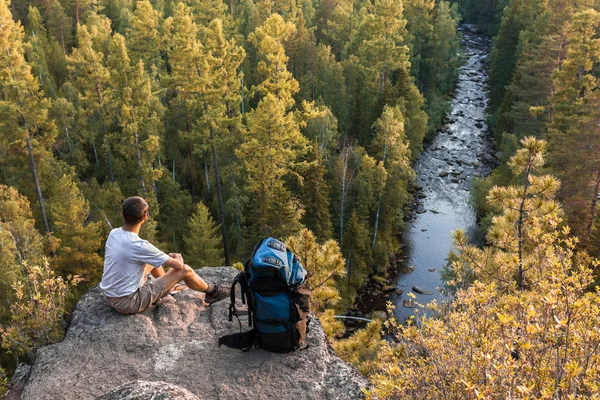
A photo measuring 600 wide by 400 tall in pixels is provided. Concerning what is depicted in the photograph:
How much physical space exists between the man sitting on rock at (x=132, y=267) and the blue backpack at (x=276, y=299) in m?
1.28

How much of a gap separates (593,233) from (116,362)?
20.6 m

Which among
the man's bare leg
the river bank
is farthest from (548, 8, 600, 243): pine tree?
→ the man's bare leg

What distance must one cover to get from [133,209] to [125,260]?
70 cm

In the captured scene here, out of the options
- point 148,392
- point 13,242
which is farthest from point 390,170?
point 148,392

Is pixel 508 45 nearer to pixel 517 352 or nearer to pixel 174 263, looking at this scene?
pixel 517 352

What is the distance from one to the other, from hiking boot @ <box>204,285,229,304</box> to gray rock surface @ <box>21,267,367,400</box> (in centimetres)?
37

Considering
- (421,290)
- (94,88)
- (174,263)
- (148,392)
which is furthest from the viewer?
(94,88)

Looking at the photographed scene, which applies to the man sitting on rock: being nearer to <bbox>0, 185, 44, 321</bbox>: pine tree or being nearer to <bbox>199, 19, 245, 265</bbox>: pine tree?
<bbox>0, 185, 44, 321</bbox>: pine tree

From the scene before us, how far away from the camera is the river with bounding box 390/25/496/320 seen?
27891 millimetres

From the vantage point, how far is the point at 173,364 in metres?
5.31

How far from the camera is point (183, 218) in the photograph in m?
28.8

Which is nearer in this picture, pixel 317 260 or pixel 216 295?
pixel 216 295

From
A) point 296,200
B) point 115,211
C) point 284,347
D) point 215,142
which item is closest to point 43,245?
point 115,211

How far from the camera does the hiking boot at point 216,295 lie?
654 centimetres
